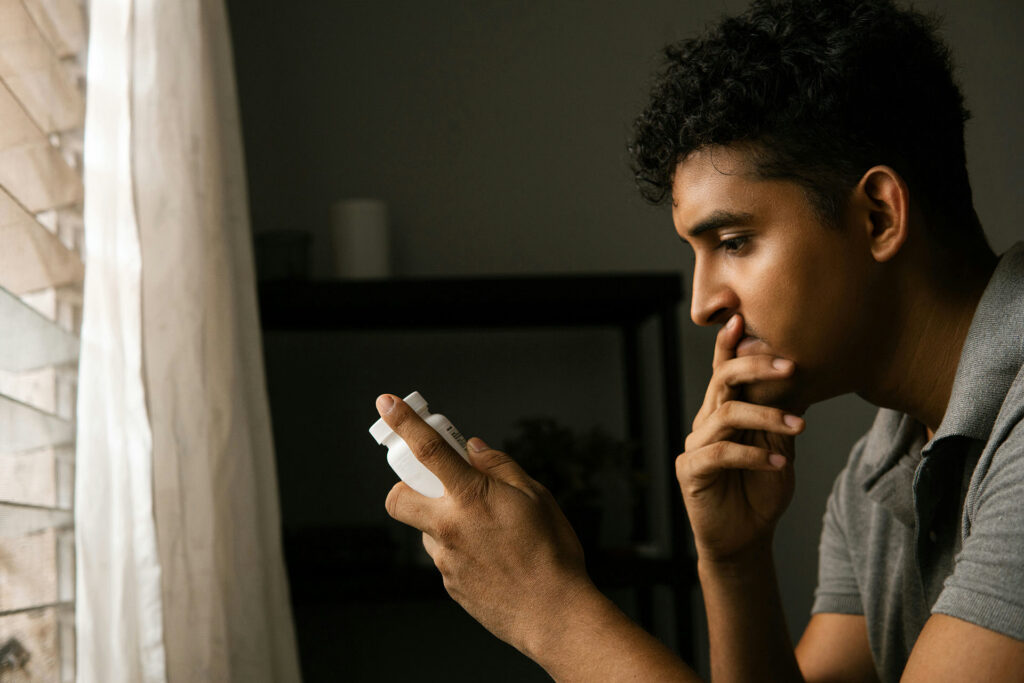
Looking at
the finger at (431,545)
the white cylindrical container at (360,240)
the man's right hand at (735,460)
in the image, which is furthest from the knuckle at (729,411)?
the white cylindrical container at (360,240)

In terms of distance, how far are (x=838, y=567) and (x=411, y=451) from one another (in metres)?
0.73

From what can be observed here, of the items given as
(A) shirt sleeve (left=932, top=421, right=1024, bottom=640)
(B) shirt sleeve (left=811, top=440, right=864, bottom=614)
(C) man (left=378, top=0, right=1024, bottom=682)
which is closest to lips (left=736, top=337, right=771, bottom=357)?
(C) man (left=378, top=0, right=1024, bottom=682)

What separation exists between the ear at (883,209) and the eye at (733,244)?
0.11 metres

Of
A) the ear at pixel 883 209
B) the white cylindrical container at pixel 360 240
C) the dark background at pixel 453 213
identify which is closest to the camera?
the ear at pixel 883 209

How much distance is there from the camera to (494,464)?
29.5 inches

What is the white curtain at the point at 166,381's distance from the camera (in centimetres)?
80

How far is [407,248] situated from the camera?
202 cm

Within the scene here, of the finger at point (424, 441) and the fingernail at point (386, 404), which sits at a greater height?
the fingernail at point (386, 404)

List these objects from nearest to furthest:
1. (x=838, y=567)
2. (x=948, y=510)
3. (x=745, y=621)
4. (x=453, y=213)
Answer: (x=948, y=510) → (x=745, y=621) → (x=838, y=567) → (x=453, y=213)

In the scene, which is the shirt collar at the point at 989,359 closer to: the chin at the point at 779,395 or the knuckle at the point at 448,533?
the chin at the point at 779,395

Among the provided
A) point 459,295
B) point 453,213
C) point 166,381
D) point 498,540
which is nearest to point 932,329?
point 498,540

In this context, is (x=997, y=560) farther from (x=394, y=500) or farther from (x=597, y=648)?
(x=394, y=500)

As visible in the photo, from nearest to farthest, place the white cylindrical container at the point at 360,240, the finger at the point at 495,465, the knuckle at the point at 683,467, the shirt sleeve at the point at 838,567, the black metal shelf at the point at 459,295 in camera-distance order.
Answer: the finger at the point at 495,465
the knuckle at the point at 683,467
the shirt sleeve at the point at 838,567
the black metal shelf at the point at 459,295
the white cylindrical container at the point at 360,240

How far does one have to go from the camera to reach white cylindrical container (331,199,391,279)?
178cm
